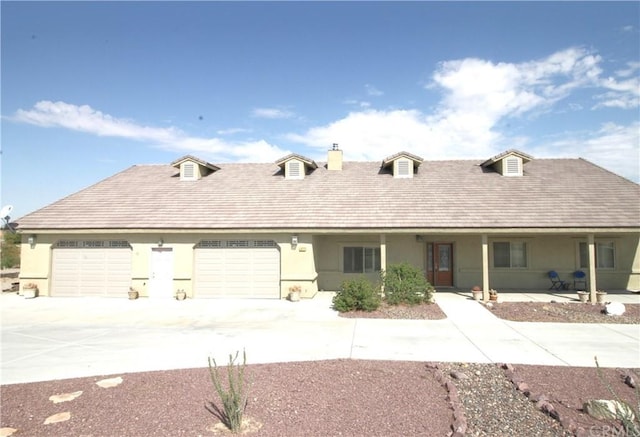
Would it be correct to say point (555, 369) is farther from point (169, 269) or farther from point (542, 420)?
point (169, 269)

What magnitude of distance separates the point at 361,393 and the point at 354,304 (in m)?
6.93

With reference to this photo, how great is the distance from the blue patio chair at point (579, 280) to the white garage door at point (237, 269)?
42.8 ft

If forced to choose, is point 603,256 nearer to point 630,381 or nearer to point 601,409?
point 630,381

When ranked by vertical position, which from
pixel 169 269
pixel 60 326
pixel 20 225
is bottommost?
pixel 60 326

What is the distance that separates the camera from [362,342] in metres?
9.68

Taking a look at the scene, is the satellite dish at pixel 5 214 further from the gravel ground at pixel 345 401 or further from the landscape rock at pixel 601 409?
the landscape rock at pixel 601 409

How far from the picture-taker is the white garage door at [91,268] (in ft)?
55.2

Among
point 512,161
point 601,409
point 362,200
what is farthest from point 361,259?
point 601,409

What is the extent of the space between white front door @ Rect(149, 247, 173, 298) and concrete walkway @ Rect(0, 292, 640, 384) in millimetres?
1989

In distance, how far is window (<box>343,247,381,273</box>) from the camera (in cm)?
1800

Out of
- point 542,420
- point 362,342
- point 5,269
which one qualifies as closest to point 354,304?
point 362,342

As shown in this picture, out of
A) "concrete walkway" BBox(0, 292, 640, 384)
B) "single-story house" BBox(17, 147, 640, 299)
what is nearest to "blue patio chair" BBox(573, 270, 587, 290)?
"single-story house" BBox(17, 147, 640, 299)

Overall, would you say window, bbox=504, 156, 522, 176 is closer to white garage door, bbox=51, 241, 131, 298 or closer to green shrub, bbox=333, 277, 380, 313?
green shrub, bbox=333, 277, 380, 313

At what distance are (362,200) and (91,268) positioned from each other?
40.1 feet
